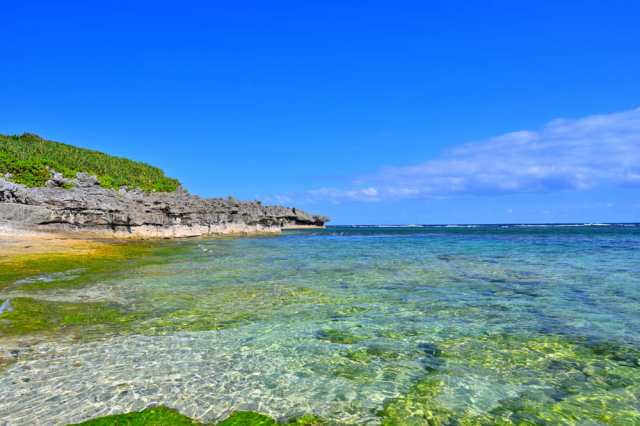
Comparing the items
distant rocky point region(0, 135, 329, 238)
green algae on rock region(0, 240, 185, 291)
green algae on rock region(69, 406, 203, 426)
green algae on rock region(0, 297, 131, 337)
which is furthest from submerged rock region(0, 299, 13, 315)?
distant rocky point region(0, 135, 329, 238)

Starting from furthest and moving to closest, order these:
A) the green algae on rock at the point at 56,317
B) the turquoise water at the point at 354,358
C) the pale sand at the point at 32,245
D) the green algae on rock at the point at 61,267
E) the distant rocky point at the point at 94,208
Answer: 1. the distant rocky point at the point at 94,208
2. the pale sand at the point at 32,245
3. the green algae on rock at the point at 61,267
4. the green algae on rock at the point at 56,317
5. the turquoise water at the point at 354,358

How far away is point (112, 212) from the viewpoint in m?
48.3

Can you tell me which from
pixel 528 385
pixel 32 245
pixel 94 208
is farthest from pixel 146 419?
pixel 94 208

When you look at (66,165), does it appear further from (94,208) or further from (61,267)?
(61,267)

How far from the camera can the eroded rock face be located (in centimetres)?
4081

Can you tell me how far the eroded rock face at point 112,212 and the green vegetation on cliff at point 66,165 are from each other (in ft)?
15.4

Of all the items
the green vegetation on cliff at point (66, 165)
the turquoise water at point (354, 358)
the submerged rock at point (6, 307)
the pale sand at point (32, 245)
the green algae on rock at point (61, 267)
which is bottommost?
the turquoise water at point (354, 358)

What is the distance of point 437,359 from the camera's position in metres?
8.25

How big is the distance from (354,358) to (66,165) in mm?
68491

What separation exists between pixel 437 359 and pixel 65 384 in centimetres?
719

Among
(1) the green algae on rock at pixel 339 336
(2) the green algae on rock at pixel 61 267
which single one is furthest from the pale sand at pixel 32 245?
(1) the green algae on rock at pixel 339 336

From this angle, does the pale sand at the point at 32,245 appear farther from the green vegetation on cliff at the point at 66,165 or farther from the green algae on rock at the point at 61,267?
the green vegetation on cliff at the point at 66,165

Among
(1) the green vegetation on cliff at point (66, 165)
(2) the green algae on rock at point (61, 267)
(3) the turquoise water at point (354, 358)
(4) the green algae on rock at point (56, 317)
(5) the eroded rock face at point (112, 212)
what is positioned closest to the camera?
(3) the turquoise water at point (354, 358)

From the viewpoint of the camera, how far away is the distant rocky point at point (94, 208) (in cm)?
4100
